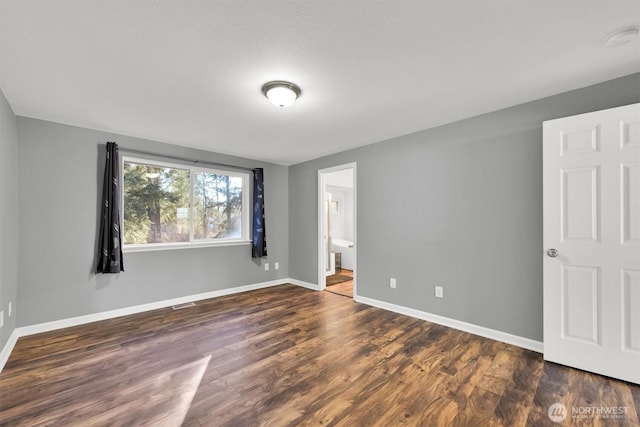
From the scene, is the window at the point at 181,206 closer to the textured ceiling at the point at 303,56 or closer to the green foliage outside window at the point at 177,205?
the green foliage outside window at the point at 177,205

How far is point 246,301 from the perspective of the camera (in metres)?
4.13

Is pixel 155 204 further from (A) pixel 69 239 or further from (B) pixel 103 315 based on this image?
(B) pixel 103 315

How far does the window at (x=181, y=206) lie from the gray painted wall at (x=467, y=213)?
7.12 ft

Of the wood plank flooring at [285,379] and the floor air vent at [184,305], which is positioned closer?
the wood plank flooring at [285,379]

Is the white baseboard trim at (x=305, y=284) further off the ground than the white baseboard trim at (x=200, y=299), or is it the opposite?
the white baseboard trim at (x=200, y=299)

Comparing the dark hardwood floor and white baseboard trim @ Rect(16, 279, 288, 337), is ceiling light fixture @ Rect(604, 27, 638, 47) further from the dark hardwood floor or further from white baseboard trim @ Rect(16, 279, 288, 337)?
white baseboard trim @ Rect(16, 279, 288, 337)

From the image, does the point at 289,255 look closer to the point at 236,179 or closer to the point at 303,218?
the point at 303,218

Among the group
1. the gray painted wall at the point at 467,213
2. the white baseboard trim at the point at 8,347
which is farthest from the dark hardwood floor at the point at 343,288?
the white baseboard trim at the point at 8,347

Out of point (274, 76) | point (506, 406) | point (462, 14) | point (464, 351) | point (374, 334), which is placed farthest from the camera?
point (374, 334)

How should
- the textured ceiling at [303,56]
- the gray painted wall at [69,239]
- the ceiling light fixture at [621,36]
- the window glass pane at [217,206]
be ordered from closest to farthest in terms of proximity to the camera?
the textured ceiling at [303,56] → the ceiling light fixture at [621,36] → the gray painted wall at [69,239] → the window glass pane at [217,206]

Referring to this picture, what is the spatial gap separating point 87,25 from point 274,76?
114cm

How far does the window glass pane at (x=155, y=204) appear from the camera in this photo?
370 centimetres

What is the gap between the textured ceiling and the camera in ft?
4.91

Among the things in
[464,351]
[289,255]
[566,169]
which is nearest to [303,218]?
[289,255]
